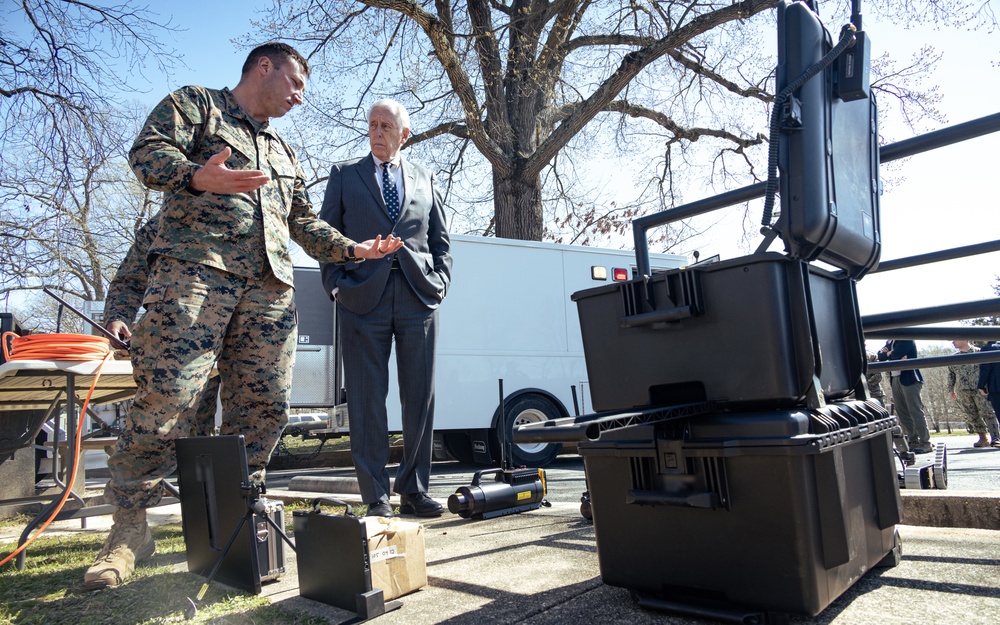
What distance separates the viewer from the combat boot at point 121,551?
194cm

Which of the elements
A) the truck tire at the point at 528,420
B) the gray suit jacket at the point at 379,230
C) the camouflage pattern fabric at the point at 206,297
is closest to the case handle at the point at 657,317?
the camouflage pattern fabric at the point at 206,297

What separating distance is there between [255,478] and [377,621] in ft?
2.99

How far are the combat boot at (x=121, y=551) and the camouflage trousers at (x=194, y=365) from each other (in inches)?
2.2

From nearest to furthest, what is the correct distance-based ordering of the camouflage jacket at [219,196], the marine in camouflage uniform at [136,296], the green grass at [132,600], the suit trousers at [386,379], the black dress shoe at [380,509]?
the green grass at [132,600], the camouflage jacket at [219,196], the marine in camouflage uniform at [136,296], the black dress shoe at [380,509], the suit trousers at [386,379]

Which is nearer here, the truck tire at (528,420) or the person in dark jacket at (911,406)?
the truck tire at (528,420)

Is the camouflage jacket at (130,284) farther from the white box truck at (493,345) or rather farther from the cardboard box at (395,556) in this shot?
the white box truck at (493,345)

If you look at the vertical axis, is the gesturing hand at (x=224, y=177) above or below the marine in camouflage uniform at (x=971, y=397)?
above

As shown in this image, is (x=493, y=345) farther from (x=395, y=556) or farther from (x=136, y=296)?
(x=395, y=556)

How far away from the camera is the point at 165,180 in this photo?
6.48 feet

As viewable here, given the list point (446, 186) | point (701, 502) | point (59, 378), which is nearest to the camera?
point (701, 502)

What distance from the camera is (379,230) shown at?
121 inches

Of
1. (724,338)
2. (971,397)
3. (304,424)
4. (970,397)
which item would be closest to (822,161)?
(724,338)

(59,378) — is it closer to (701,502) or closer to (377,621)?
(377,621)

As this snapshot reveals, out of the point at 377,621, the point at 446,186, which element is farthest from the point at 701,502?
the point at 446,186
